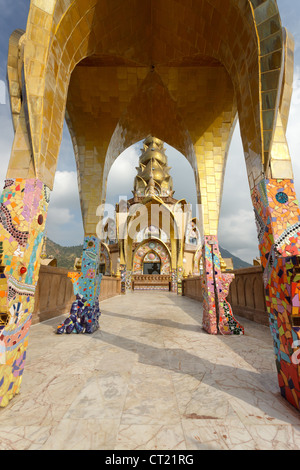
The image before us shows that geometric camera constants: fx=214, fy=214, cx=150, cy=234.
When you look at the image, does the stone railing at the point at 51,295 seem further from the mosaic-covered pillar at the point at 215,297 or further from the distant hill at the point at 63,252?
the distant hill at the point at 63,252

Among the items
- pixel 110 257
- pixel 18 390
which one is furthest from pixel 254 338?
pixel 110 257

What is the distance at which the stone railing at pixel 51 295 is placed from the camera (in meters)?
4.79

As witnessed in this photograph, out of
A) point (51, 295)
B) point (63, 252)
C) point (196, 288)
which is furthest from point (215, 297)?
point (63, 252)

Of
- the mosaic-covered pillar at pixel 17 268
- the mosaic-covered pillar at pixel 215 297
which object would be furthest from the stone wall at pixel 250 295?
the mosaic-covered pillar at pixel 17 268

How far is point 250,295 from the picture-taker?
513 cm

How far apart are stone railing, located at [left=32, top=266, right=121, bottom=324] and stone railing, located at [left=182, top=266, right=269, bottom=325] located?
472 cm

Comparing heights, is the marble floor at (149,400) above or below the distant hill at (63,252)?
below

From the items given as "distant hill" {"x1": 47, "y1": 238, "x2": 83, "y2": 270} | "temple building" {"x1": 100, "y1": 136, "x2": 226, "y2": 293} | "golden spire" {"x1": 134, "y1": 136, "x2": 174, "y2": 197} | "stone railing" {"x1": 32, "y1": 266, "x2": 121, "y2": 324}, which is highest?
"golden spire" {"x1": 134, "y1": 136, "x2": 174, "y2": 197}

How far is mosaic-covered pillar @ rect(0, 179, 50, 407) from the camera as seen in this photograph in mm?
1645

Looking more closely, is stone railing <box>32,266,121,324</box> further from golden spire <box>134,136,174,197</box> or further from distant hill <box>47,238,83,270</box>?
distant hill <box>47,238,83,270</box>

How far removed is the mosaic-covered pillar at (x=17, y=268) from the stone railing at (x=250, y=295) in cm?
428

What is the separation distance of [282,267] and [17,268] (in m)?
2.20

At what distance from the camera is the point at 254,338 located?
3482 millimetres

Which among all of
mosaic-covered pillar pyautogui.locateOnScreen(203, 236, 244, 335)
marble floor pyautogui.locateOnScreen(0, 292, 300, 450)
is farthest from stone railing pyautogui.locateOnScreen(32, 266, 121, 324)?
mosaic-covered pillar pyautogui.locateOnScreen(203, 236, 244, 335)
